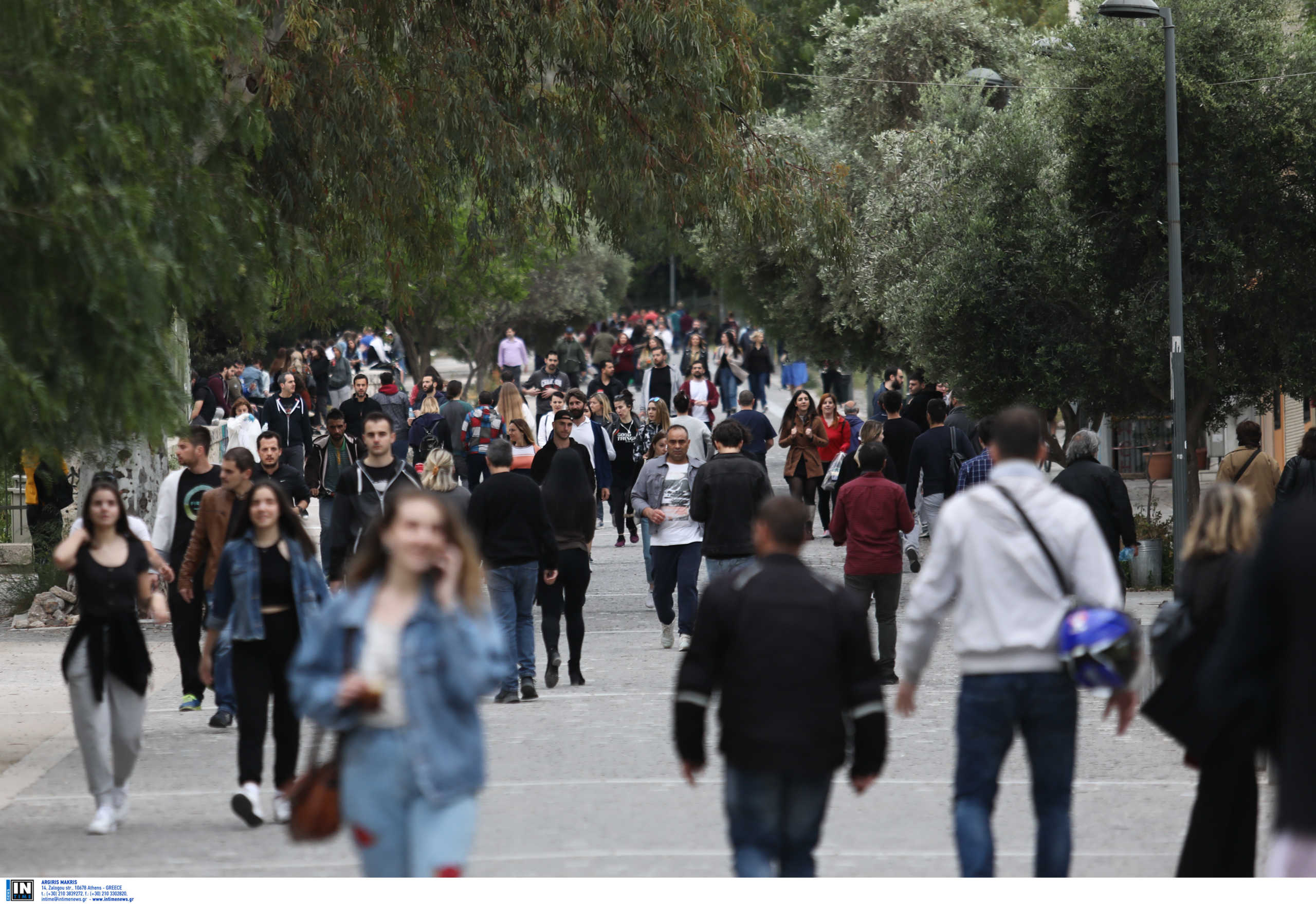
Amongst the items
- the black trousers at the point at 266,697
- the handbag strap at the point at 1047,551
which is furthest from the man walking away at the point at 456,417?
the handbag strap at the point at 1047,551

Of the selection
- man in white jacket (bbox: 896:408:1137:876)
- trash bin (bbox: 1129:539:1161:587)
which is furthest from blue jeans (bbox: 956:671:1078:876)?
trash bin (bbox: 1129:539:1161:587)

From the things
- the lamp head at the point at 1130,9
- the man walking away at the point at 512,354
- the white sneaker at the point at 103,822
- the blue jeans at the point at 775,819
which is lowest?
the white sneaker at the point at 103,822

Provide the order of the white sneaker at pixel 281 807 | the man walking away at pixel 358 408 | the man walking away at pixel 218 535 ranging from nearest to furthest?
the white sneaker at pixel 281 807 → the man walking away at pixel 218 535 → the man walking away at pixel 358 408

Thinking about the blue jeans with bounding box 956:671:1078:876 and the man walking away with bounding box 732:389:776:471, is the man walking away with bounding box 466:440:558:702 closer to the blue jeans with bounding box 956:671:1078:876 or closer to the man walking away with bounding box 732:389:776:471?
the blue jeans with bounding box 956:671:1078:876

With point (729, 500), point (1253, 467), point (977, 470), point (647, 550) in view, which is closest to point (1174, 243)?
point (1253, 467)

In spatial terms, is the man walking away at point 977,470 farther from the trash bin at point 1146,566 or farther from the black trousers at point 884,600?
the trash bin at point 1146,566

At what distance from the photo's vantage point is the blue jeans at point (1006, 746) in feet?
18.7

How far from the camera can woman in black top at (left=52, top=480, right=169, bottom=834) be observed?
7.79 meters

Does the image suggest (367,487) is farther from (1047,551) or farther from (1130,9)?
(1130,9)

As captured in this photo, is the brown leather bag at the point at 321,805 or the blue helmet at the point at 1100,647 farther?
the blue helmet at the point at 1100,647

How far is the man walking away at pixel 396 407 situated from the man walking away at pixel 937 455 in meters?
8.69

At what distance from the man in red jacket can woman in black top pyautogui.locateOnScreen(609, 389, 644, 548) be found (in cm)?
737

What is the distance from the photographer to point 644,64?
49.5 ft

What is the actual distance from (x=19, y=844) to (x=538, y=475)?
7565mm
